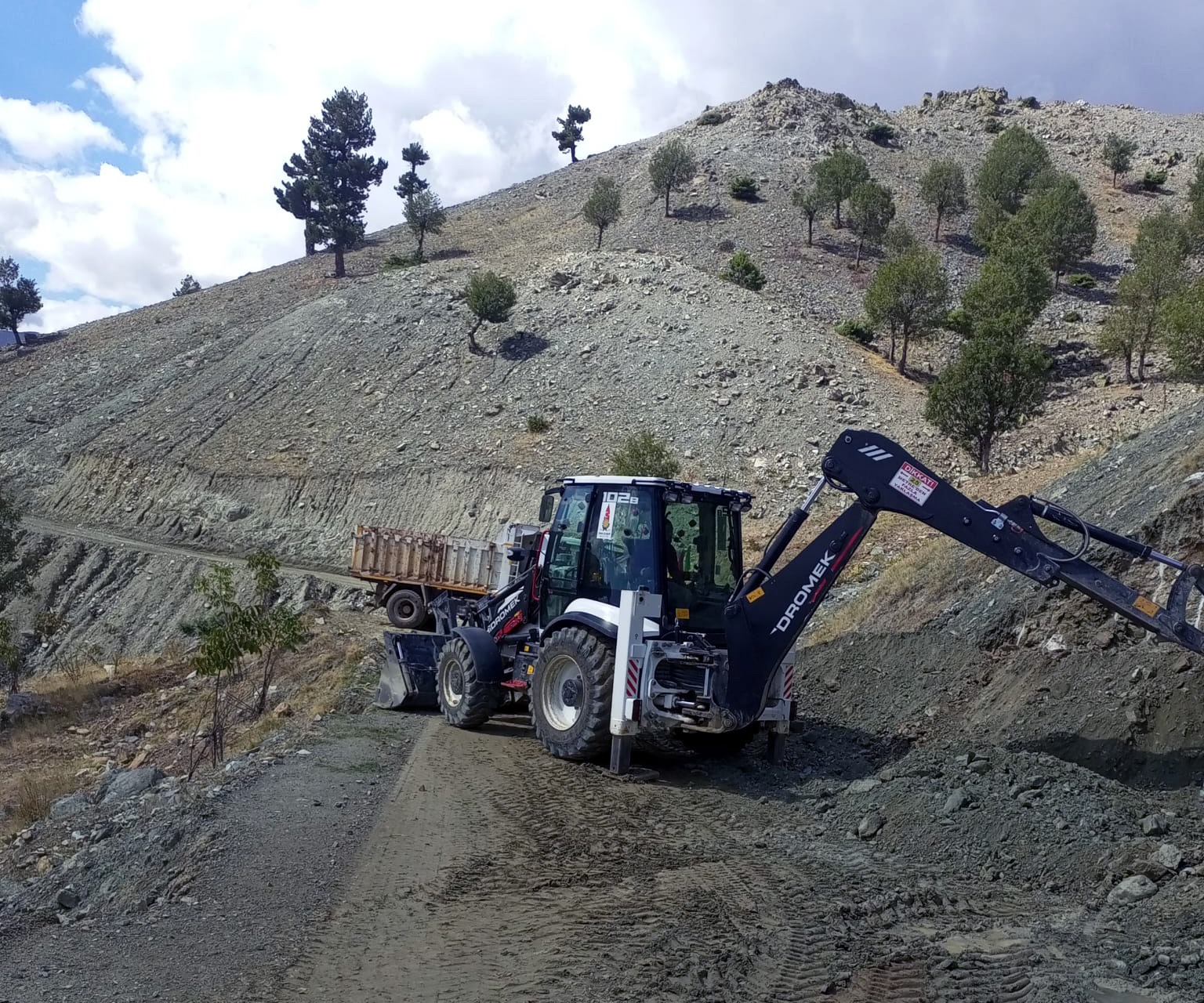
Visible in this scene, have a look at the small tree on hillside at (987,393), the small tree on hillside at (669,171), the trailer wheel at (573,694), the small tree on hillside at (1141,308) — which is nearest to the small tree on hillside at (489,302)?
the small tree on hillside at (669,171)

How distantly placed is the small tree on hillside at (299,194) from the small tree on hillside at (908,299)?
4115 cm

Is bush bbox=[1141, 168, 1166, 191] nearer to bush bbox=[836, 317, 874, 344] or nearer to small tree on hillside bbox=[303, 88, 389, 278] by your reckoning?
bush bbox=[836, 317, 874, 344]

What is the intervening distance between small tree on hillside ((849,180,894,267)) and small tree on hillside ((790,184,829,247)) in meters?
2.43

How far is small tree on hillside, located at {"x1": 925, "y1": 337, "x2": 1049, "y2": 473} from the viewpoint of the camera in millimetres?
28719

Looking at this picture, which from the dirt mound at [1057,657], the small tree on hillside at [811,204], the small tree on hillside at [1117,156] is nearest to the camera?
the dirt mound at [1057,657]

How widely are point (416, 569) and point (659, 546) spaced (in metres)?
17.0

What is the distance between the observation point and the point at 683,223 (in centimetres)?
6200

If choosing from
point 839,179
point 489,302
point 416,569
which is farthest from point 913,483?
point 839,179

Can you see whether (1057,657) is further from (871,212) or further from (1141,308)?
(871,212)

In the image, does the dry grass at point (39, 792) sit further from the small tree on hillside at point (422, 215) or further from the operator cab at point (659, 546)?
the small tree on hillside at point (422, 215)

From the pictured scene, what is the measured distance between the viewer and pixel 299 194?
7156cm

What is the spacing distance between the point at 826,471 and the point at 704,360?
1325 inches

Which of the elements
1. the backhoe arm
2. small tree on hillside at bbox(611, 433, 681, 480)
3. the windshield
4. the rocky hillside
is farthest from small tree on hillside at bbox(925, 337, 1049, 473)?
the backhoe arm

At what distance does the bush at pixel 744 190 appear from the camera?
65.0 m
